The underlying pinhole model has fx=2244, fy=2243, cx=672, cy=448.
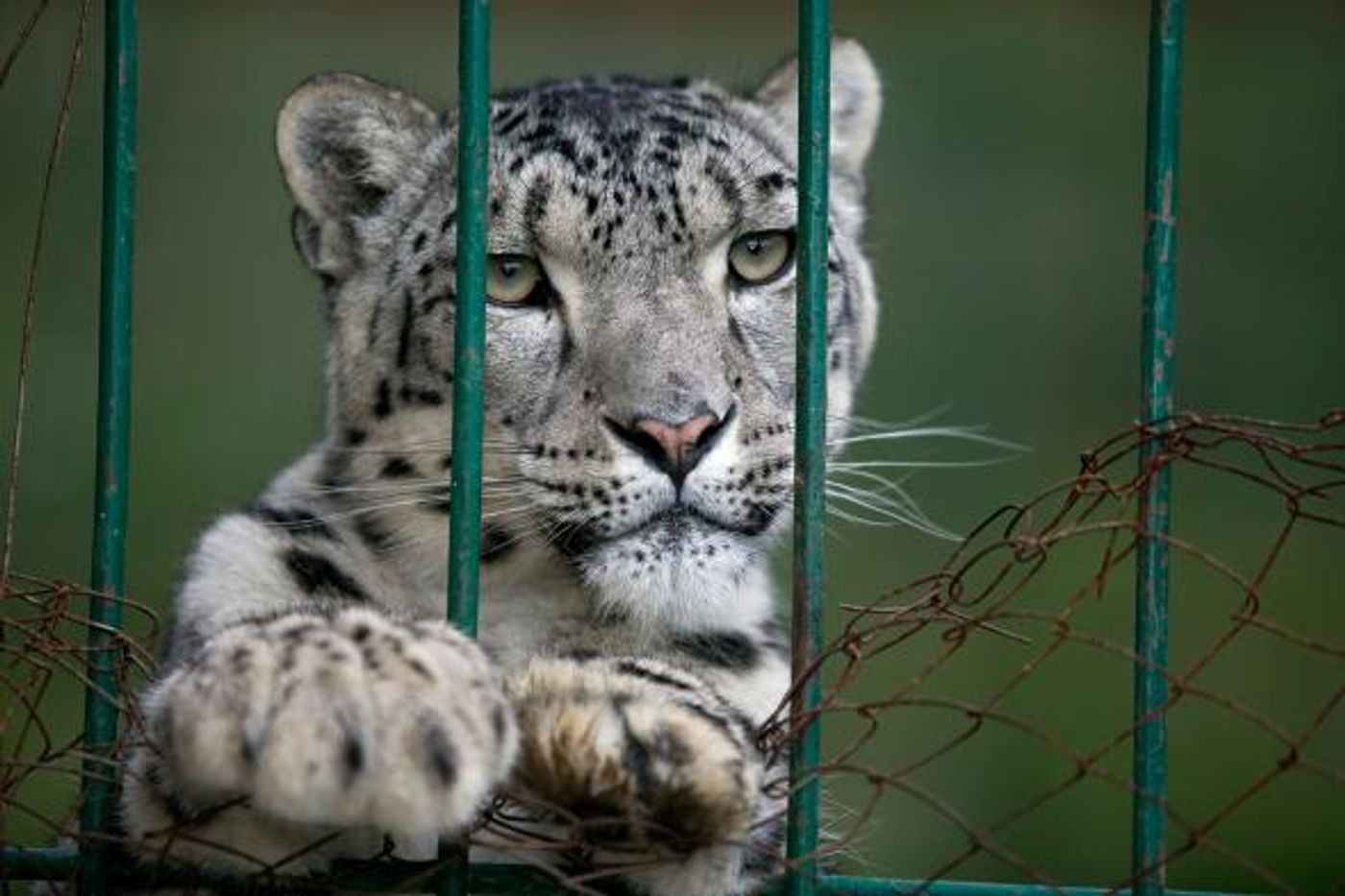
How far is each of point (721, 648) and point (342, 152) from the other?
1.17m

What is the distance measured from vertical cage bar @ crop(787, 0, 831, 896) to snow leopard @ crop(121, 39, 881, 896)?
0.22 feet

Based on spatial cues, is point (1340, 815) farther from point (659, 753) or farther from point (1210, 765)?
point (659, 753)

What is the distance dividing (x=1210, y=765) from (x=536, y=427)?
4.46 metres

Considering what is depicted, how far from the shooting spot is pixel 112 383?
2.68m

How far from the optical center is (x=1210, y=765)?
7.26 meters

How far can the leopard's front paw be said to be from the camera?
2.53m

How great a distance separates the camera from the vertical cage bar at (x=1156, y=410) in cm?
255

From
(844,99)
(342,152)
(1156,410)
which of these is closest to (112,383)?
(1156,410)

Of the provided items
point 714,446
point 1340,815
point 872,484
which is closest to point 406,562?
point 714,446

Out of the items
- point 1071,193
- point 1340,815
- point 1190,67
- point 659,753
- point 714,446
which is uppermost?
point 1190,67

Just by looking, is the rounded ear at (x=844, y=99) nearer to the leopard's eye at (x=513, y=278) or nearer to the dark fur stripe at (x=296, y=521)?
the leopard's eye at (x=513, y=278)

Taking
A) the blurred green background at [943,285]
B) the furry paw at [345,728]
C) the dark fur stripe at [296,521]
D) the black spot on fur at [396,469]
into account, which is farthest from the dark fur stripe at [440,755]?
the blurred green background at [943,285]

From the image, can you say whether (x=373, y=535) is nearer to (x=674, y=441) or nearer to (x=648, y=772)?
(x=674, y=441)

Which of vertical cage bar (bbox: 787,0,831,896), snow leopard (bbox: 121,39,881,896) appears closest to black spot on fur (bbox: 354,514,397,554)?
snow leopard (bbox: 121,39,881,896)
